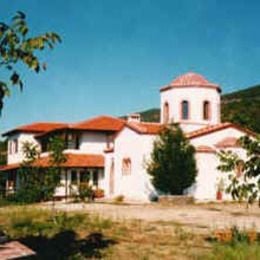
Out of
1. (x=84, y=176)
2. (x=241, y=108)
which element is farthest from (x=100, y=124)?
(x=241, y=108)

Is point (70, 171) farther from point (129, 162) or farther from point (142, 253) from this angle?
point (142, 253)

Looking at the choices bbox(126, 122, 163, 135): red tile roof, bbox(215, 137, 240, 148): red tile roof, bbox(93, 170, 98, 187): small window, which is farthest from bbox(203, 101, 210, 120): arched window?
bbox(93, 170, 98, 187): small window

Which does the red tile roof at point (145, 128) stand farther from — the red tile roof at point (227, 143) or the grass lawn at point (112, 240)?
the grass lawn at point (112, 240)

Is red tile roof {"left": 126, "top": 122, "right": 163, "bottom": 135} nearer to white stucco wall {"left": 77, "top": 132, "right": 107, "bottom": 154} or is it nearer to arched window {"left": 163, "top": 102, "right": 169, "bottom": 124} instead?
arched window {"left": 163, "top": 102, "right": 169, "bottom": 124}

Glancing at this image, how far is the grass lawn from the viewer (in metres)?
12.8

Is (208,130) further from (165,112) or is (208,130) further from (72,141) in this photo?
(72,141)

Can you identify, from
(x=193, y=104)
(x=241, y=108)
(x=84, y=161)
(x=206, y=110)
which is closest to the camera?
(x=193, y=104)

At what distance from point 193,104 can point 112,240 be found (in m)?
27.6

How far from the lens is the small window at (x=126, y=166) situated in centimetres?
4147

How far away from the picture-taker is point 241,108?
3580 inches

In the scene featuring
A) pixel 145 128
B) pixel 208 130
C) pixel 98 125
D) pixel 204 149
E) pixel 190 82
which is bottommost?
pixel 204 149

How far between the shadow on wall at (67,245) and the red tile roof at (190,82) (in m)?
26.7

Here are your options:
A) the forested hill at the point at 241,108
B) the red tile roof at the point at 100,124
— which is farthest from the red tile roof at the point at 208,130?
the forested hill at the point at 241,108

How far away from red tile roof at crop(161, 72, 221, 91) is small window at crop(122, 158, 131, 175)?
6.39 m
